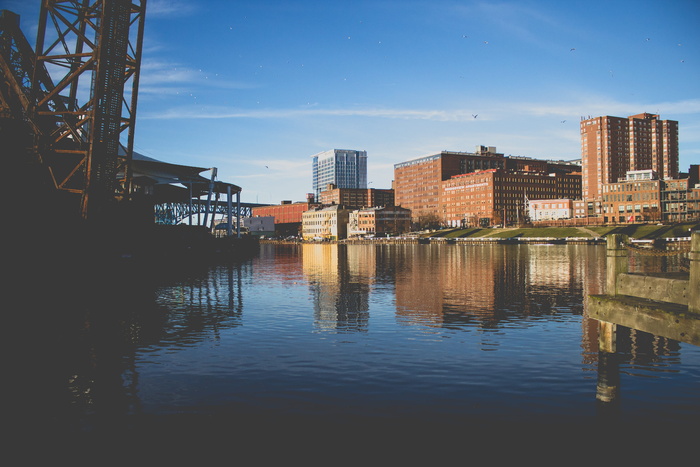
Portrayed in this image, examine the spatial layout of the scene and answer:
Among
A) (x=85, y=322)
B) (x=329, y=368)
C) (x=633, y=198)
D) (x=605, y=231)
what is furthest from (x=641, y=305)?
(x=633, y=198)

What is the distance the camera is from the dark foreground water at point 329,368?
15062 mm

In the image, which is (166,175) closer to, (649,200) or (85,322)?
(85,322)

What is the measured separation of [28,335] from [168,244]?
52.6m

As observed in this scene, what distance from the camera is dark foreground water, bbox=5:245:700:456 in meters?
15.1

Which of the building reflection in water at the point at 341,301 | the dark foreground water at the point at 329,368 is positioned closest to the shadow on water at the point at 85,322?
the dark foreground water at the point at 329,368

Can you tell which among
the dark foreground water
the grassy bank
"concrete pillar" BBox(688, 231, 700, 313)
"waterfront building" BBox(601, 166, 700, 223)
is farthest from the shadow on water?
"waterfront building" BBox(601, 166, 700, 223)

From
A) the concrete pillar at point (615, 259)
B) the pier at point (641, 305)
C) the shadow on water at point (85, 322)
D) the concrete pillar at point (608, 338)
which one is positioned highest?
the concrete pillar at point (615, 259)

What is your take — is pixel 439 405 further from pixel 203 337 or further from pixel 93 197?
pixel 93 197

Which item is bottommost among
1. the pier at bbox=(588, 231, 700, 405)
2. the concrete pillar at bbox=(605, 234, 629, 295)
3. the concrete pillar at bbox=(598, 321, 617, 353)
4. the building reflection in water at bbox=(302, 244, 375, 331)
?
the building reflection in water at bbox=(302, 244, 375, 331)

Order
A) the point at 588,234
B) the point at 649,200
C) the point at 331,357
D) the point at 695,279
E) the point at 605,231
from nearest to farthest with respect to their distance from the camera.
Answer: the point at 695,279 < the point at 331,357 < the point at 605,231 < the point at 588,234 < the point at 649,200

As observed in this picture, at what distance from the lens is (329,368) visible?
20203 millimetres

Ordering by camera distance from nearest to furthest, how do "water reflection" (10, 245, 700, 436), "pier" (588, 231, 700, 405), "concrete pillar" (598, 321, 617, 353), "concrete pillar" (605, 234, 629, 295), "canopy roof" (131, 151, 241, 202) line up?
"pier" (588, 231, 700, 405) < "concrete pillar" (605, 234, 629, 295) < "concrete pillar" (598, 321, 617, 353) < "water reflection" (10, 245, 700, 436) < "canopy roof" (131, 151, 241, 202)

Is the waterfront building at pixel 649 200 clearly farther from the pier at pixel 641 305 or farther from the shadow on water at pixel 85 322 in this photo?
the pier at pixel 641 305

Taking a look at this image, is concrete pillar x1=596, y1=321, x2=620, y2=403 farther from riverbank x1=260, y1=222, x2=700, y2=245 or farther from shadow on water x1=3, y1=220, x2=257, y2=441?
riverbank x1=260, y1=222, x2=700, y2=245
